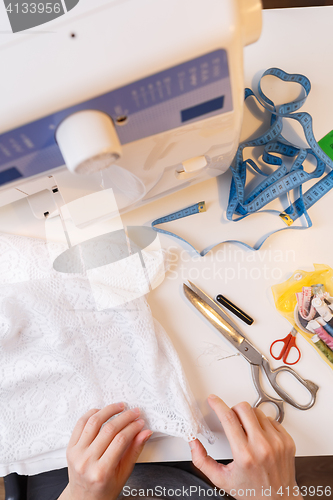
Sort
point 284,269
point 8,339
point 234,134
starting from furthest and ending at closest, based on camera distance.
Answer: point 284,269
point 8,339
point 234,134

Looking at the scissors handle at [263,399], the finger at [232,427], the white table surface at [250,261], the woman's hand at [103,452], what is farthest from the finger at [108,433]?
the scissors handle at [263,399]

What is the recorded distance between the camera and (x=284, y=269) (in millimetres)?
967

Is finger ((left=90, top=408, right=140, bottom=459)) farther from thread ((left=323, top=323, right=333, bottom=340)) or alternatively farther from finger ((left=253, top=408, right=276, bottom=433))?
thread ((left=323, top=323, right=333, bottom=340))

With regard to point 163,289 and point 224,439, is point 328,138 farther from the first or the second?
point 224,439

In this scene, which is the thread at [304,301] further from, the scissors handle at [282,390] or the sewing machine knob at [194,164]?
the sewing machine knob at [194,164]

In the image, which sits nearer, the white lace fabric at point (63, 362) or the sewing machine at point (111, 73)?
the sewing machine at point (111, 73)

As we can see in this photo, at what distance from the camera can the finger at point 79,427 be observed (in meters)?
0.84

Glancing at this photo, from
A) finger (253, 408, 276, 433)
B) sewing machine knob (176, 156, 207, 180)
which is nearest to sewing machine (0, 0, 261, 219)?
sewing machine knob (176, 156, 207, 180)

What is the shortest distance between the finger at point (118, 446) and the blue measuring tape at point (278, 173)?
473 millimetres

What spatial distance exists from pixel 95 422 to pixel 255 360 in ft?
1.40

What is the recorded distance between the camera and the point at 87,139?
51cm

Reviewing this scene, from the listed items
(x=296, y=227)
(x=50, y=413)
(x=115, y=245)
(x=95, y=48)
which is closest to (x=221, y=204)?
(x=296, y=227)

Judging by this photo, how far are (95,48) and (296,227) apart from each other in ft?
2.29

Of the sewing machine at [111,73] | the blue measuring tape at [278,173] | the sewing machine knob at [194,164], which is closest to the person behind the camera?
the sewing machine at [111,73]
